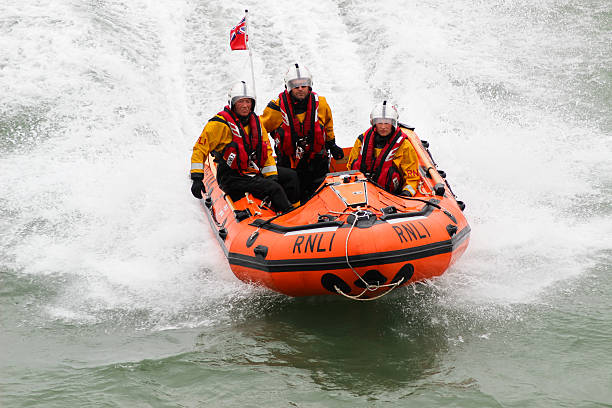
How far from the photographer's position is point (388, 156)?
16.7ft

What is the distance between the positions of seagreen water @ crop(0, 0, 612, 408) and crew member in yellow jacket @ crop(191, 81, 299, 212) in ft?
2.35

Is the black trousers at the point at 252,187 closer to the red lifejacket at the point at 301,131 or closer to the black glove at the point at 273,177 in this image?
the black glove at the point at 273,177

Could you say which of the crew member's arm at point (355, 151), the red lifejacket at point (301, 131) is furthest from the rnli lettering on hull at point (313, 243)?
the red lifejacket at point (301, 131)

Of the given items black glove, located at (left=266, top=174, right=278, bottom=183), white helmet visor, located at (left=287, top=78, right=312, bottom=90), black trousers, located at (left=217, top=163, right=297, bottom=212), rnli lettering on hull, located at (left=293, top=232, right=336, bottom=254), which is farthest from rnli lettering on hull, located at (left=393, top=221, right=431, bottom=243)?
white helmet visor, located at (left=287, top=78, right=312, bottom=90)

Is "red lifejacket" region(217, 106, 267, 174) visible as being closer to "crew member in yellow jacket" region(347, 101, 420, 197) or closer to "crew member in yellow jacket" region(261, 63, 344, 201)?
"crew member in yellow jacket" region(261, 63, 344, 201)

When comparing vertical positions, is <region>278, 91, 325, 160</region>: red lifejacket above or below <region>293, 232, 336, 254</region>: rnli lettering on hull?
above

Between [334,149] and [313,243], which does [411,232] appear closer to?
[313,243]

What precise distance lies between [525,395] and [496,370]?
0.97 ft

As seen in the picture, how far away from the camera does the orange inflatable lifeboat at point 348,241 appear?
4043 mm

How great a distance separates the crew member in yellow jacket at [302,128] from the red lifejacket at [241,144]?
0.47 m

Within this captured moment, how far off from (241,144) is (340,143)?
318cm

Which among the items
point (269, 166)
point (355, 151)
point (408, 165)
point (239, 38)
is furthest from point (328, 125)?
point (239, 38)

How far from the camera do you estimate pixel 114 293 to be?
15.8 feet

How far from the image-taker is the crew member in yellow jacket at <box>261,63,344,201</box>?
17.5 feet
